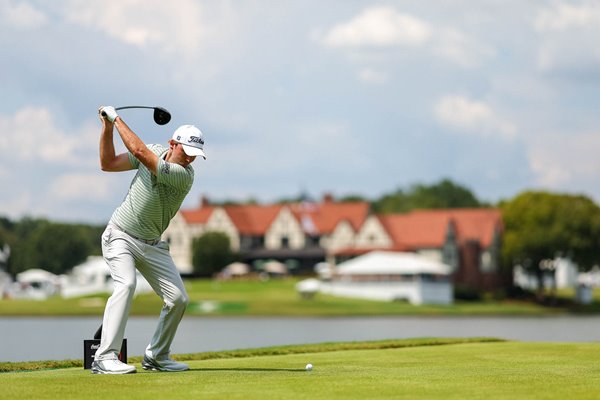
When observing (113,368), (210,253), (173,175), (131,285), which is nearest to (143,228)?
(131,285)

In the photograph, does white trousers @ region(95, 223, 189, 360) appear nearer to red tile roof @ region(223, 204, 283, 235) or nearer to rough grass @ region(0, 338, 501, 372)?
rough grass @ region(0, 338, 501, 372)

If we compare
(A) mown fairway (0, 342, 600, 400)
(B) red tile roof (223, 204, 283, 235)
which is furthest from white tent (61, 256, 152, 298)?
(A) mown fairway (0, 342, 600, 400)

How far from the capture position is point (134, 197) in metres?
13.5

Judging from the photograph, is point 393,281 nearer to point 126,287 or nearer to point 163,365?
point 163,365

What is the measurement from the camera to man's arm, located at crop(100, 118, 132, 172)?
1322 centimetres

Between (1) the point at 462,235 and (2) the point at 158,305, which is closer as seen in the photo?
(2) the point at 158,305

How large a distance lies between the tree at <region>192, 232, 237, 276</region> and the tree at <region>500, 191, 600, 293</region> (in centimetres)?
2977

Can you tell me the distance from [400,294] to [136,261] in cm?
8421

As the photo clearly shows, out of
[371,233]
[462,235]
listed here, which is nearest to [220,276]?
[371,233]

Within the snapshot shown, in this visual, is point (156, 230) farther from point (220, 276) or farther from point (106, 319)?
point (220, 276)

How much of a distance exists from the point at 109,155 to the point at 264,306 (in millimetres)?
69972

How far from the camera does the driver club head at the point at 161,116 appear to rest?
1423 centimetres

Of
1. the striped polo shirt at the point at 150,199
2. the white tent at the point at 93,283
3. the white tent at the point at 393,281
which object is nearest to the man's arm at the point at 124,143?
the striped polo shirt at the point at 150,199

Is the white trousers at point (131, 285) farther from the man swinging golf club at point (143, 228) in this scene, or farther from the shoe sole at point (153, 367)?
the shoe sole at point (153, 367)
